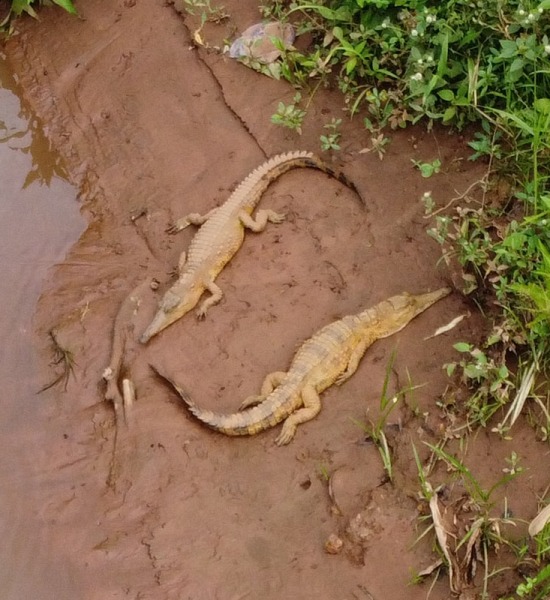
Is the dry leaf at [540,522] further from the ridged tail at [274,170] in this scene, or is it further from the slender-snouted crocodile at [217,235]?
the ridged tail at [274,170]

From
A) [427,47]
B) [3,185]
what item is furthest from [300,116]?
[3,185]

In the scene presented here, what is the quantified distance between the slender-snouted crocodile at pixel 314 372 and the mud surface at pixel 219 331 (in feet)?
0.30

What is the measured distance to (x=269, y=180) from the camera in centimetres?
549

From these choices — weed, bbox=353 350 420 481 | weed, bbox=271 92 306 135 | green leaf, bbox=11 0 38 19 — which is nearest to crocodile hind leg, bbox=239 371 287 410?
weed, bbox=353 350 420 481

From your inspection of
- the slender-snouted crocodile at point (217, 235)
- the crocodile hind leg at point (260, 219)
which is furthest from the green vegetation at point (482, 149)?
the crocodile hind leg at point (260, 219)

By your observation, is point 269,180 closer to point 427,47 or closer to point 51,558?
point 427,47

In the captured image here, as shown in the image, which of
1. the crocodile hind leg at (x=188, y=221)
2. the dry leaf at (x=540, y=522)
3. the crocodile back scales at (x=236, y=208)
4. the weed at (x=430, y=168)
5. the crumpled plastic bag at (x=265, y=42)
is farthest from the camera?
the crumpled plastic bag at (x=265, y=42)

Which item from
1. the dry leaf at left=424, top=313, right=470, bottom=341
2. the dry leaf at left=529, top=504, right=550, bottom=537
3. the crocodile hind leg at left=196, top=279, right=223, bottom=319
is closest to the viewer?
the dry leaf at left=529, top=504, right=550, bottom=537

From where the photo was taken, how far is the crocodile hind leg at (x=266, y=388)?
4.52m

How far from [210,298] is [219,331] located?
29 centimetres

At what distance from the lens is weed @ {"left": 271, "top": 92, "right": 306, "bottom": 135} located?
545 cm

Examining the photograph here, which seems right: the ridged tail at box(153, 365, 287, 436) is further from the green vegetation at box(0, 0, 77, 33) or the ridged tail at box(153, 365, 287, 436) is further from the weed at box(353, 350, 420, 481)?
the green vegetation at box(0, 0, 77, 33)

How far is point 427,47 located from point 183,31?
2578 millimetres

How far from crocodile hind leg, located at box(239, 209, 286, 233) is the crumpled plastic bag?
4.71ft
